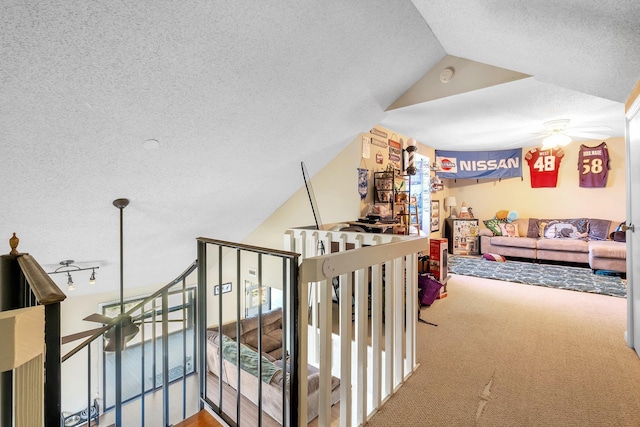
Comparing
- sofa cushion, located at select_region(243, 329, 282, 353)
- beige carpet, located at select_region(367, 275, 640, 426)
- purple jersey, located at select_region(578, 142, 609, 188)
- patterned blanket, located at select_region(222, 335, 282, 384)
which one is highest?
purple jersey, located at select_region(578, 142, 609, 188)

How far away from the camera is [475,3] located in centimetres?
166

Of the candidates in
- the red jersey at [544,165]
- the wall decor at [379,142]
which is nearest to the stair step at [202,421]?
the wall decor at [379,142]

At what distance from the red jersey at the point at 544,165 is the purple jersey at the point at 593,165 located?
0.37 m

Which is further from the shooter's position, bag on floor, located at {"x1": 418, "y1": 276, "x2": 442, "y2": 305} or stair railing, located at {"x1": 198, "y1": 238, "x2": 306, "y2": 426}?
bag on floor, located at {"x1": 418, "y1": 276, "x2": 442, "y2": 305}

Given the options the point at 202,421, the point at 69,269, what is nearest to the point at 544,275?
the point at 202,421

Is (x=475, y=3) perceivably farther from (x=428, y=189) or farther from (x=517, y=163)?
(x=517, y=163)

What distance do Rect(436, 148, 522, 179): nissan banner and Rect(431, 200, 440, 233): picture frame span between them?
2.31 ft

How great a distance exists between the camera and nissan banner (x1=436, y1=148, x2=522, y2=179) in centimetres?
649

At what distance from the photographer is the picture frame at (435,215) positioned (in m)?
6.45

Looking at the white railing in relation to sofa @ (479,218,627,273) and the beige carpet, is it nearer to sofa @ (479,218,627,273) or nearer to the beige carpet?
the beige carpet

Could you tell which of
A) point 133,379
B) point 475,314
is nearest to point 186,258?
point 133,379

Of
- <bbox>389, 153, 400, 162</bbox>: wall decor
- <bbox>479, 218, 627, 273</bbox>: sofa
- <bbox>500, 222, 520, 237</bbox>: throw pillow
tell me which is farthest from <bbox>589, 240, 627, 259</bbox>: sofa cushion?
<bbox>389, 153, 400, 162</bbox>: wall decor

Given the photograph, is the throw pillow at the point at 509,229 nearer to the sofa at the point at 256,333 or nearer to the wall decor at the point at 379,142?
the wall decor at the point at 379,142

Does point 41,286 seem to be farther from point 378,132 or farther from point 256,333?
point 378,132
